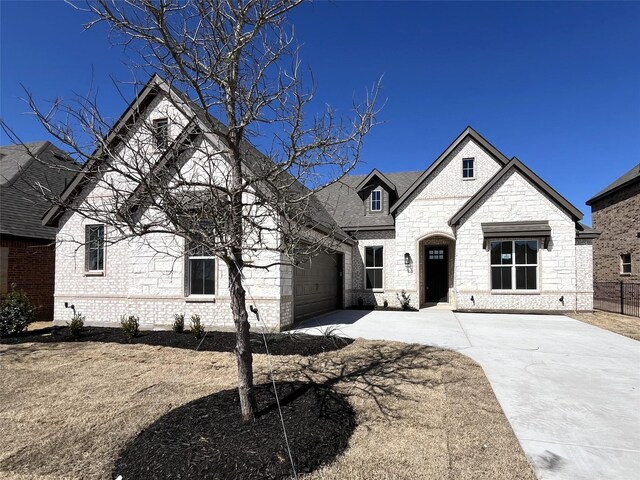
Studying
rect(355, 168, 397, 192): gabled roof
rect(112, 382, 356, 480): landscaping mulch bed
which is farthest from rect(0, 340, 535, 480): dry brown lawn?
rect(355, 168, 397, 192): gabled roof

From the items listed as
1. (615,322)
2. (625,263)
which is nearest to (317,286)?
(615,322)

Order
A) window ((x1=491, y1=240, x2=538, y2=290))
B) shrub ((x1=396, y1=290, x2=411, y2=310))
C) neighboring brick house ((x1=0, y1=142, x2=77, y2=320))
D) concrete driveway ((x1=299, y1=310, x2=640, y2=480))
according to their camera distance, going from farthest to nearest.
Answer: shrub ((x1=396, y1=290, x2=411, y2=310)) < window ((x1=491, y1=240, x2=538, y2=290)) < neighboring brick house ((x1=0, y1=142, x2=77, y2=320)) < concrete driveway ((x1=299, y1=310, x2=640, y2=480))

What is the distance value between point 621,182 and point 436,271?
12.8 m

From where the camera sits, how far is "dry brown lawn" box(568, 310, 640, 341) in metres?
11.1

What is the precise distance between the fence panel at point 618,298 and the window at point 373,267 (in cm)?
982

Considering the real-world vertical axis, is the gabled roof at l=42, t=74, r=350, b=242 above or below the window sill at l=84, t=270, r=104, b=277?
above

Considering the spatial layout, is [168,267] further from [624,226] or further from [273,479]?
[624,226]

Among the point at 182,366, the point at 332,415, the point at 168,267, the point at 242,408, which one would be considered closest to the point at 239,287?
the point at 242,408

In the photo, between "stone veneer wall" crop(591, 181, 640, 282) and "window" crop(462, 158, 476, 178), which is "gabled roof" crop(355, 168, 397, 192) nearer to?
"window" crop(462, 158, 476, 178)

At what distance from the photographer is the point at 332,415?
4703 millimetres

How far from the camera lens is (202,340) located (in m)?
8.97

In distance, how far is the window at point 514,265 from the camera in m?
15.4

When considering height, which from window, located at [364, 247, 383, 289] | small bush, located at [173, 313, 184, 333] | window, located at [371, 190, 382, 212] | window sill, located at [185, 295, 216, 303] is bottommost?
small bush, located at [173, 313, 184, 333]

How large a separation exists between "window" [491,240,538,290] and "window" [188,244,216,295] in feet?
36.7
